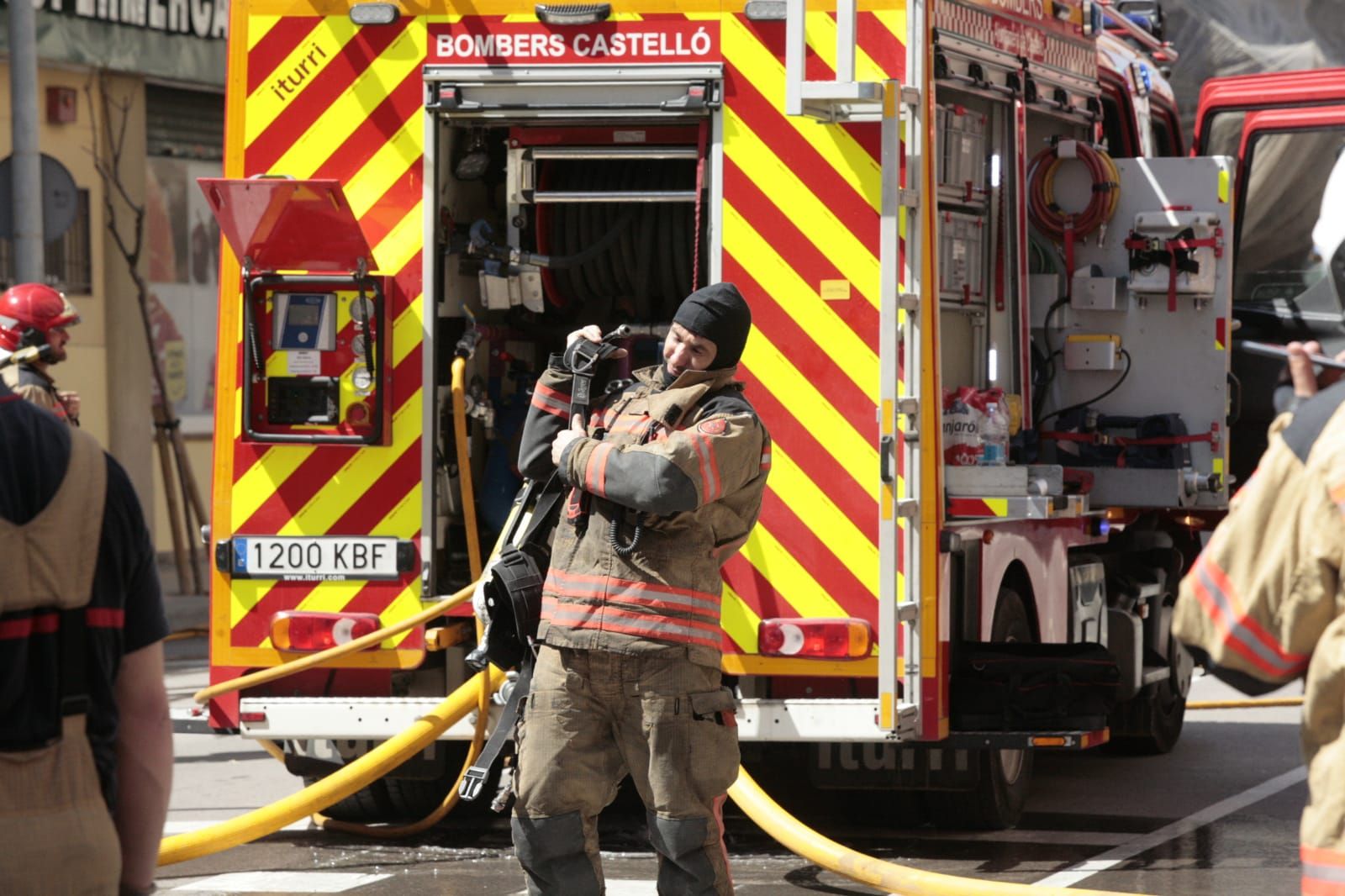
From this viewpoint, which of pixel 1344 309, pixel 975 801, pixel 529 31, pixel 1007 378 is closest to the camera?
pixel 529 31

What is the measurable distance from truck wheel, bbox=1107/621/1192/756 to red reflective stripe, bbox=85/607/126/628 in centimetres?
712

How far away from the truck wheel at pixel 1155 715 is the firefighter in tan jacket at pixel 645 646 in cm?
445

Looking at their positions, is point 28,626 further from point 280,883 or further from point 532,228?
point 532,228

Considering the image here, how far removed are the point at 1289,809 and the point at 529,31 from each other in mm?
4155

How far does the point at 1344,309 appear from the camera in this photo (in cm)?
996

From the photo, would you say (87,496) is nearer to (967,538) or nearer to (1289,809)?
Answer: (967,538)

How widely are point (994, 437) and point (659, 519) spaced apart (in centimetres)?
225

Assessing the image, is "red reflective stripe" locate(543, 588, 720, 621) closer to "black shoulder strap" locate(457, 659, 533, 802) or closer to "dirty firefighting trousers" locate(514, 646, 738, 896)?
"dirty firefighting trousers" locate(514, 646, 738, 896)

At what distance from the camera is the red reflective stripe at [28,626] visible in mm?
2996

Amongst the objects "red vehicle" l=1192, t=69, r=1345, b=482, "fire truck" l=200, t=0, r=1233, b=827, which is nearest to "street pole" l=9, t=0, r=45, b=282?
"fire truck" l=200, t=0, r=1233, b=827

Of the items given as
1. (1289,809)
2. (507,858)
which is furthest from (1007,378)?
(507,858)

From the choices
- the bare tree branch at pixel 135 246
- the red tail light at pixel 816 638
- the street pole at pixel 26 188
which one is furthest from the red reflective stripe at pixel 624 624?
the bare tree branch at pixel 135 246

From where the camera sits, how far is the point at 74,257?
1631 centimetres

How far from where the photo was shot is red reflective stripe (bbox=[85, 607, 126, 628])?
10.0ft
